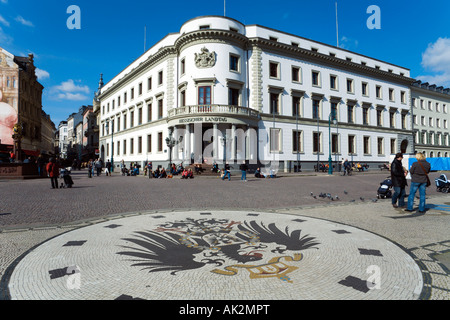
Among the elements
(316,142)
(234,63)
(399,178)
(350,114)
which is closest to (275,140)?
(316,142)

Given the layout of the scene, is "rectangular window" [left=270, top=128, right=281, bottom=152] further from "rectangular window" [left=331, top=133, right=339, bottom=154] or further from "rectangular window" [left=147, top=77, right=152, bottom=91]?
"rectangular window" [left=147, top=77, right=152, bottom=91]

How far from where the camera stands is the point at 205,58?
2819 centimetres

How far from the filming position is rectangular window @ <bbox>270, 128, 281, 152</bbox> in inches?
1212

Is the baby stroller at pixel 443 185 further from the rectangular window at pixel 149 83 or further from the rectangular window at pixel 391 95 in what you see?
the rectangular window at pixel 391 95

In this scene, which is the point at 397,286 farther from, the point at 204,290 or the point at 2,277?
the point at 2,277

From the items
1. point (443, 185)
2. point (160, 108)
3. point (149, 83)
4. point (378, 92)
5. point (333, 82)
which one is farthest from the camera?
point (378, 92)

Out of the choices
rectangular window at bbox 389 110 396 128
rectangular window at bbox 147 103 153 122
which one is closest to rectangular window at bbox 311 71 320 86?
rectangular window at bbox 389 110 396 128

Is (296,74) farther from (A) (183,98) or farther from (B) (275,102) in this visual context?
(A) (183,98)

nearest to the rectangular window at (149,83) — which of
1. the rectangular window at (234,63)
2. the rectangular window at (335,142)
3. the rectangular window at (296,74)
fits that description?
the rectangular window at (234,63)

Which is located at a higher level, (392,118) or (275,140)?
(392,118)

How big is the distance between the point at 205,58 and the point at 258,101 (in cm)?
798

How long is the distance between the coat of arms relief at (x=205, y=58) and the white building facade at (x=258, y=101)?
110mm

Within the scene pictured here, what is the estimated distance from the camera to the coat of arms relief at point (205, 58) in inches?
1108
